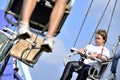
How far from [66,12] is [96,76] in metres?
2.72

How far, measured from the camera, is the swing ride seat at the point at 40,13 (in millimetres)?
6338

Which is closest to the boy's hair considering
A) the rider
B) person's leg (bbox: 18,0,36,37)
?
the rider

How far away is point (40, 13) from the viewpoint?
6586mm

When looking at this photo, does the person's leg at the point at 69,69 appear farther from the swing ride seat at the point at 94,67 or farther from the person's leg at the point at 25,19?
the person's leg at the point at 25,19

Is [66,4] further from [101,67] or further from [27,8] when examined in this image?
[101,67]

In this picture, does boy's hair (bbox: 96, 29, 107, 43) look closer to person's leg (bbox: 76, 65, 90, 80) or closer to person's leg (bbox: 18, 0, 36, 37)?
person's leg (bbox: 76, 65, 90, 80)

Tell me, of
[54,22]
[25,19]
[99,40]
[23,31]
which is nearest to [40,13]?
[54,22]

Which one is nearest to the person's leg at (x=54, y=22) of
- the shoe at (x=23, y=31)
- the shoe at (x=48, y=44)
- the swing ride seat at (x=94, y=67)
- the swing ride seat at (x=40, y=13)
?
the shoe at (x=48, y=44)

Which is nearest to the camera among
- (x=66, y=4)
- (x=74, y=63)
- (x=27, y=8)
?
(x=27, y=8)

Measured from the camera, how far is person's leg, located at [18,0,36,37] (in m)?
5.54

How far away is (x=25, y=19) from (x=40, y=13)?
964 mm

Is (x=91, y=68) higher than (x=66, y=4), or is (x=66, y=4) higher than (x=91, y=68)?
(x=66, y=4)

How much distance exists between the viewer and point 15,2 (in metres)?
6.66

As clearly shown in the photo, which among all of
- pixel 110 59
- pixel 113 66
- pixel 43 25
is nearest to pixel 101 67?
pixel 110 59
